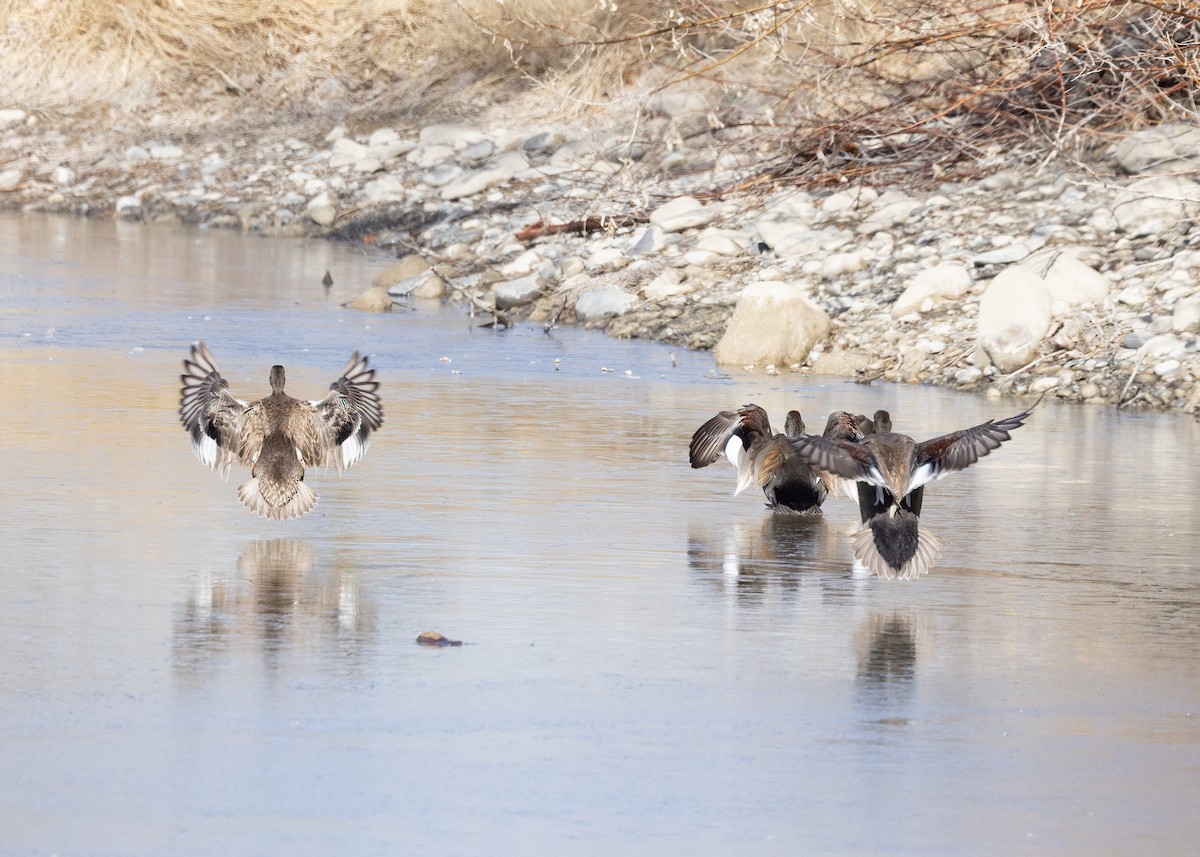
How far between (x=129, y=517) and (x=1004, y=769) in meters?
3.87

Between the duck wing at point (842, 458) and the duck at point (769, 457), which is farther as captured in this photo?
the duck at point (769, 457)

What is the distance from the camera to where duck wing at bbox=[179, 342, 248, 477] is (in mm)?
7938

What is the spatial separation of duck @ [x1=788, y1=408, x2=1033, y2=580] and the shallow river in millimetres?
138

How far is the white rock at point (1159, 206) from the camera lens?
13.6 metres

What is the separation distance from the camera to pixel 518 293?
15984 millimetres

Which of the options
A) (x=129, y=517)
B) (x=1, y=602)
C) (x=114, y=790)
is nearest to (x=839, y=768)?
(x=114, y=790)

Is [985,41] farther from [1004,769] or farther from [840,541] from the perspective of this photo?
[1004,769]

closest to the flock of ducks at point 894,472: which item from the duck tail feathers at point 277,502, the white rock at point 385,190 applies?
the duck tail feathers at point 277,502

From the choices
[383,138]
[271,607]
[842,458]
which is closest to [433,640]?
[271,607]

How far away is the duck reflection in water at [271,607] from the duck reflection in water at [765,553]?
1286mm

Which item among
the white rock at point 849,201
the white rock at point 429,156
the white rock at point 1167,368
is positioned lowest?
the white rock at point 1167,368

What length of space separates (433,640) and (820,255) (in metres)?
9.59

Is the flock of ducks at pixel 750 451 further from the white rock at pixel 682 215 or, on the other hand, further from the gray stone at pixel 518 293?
the white rock at pixel 682 215

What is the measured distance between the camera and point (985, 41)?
16.3m
